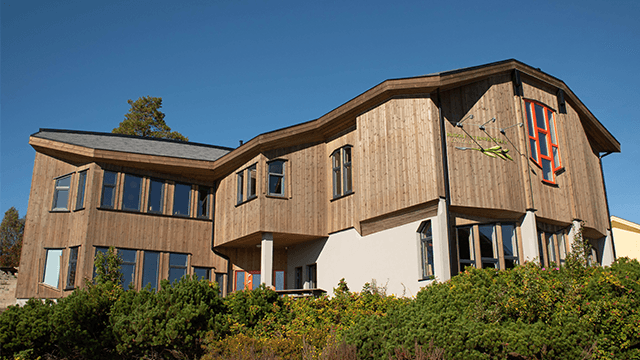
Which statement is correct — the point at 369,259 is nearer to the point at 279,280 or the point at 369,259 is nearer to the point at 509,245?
the point at 509,245

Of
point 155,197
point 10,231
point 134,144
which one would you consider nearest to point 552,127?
point 155,197

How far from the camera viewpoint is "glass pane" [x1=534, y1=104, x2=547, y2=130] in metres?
17.8

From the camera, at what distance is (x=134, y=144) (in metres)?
22.3

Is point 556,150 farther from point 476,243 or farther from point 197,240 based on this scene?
point 197,240

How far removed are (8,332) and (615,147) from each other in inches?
865

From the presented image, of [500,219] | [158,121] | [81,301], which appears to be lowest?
[81,301]

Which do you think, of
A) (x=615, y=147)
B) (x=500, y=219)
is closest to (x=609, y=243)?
(x=615, y=147)

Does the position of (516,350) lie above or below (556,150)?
below

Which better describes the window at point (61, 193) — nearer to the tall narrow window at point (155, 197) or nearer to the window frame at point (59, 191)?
the window frame at point (59, 191)

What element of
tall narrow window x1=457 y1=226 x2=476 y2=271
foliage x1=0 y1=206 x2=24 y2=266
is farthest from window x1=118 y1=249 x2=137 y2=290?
foliage x1=0 y1=206 x2=24 y2=266

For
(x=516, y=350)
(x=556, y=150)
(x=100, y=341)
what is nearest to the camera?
(x=516, y=350)

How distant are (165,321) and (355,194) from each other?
8226 mm

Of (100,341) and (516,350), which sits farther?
(100,341)

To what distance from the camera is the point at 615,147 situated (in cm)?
2202
